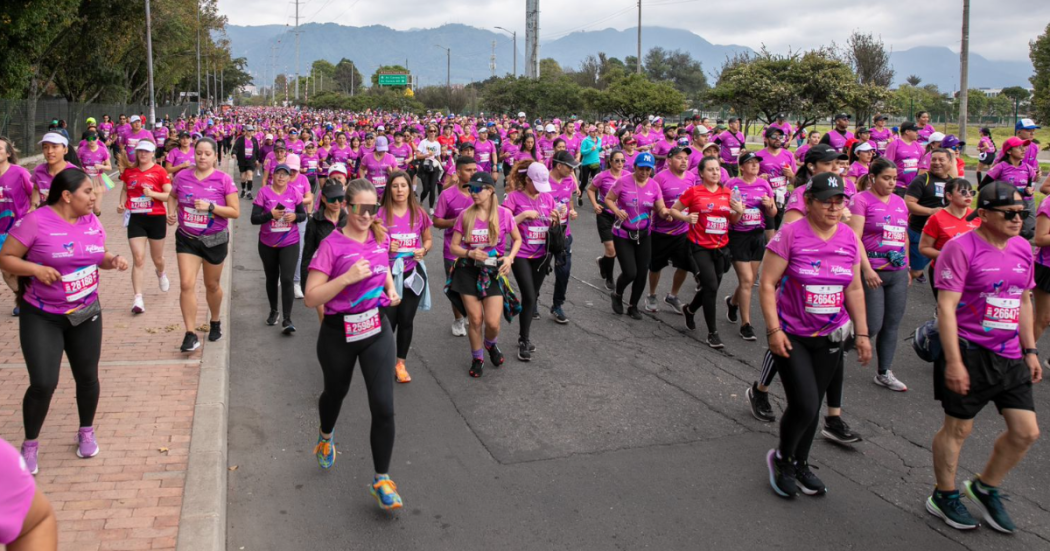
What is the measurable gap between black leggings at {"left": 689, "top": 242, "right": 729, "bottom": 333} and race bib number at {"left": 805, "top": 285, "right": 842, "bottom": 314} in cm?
320

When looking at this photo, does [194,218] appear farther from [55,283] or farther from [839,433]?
[839,433]

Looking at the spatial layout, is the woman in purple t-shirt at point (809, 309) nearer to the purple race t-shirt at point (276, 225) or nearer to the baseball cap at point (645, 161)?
the baseball cap at point (645, 161)

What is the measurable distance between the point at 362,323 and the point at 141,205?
541cm

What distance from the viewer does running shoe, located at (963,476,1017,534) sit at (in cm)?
450

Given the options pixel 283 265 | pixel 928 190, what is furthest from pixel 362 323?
pixel 928 190

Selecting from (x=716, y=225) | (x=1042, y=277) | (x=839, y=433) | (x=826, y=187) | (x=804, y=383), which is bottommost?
(x=839, y=433)

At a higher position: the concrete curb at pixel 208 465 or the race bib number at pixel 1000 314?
the race bib number at pixel 1000 314

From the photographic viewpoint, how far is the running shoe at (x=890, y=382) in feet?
22.4

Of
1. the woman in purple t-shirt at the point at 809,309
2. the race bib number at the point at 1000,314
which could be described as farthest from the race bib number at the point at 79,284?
the race bib number at the point at 1000,314

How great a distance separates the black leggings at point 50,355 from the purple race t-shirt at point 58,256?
0.09 metres

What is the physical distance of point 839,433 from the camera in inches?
224

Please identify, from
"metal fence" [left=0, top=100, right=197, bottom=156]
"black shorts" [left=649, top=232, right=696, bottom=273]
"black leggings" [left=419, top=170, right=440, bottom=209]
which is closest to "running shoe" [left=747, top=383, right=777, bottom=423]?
"black shorts" [left=649, top=232, right=696, bottom=273]

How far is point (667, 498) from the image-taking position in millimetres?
4895

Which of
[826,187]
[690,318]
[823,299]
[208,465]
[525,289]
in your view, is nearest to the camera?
[826,187]
